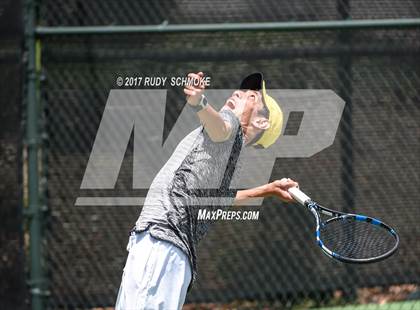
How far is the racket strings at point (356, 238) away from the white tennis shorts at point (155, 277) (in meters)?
0.89

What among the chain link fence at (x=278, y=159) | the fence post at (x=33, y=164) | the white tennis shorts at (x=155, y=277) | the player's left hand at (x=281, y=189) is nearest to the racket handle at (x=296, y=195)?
the player's left hand at (x=281, y=189)

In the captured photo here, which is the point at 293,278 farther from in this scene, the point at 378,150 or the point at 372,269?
the point at 378,150

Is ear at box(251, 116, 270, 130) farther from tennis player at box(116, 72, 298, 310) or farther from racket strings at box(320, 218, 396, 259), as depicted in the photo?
racket strings at box(320, 218, 396, 259)

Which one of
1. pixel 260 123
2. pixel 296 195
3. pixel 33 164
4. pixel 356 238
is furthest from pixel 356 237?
pixel 33 164

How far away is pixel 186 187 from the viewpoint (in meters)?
3.92

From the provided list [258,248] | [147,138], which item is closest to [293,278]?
[258,248]

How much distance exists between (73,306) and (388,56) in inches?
82.7

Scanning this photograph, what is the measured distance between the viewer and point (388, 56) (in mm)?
5004

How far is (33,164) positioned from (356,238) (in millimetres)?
1730

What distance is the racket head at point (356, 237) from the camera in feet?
14.2

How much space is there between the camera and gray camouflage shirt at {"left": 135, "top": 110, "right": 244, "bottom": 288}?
12.5 feet

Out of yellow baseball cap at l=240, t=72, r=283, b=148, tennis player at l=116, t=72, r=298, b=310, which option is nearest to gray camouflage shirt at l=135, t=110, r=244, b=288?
tennis player at l=116, t=72, r=298, b=310

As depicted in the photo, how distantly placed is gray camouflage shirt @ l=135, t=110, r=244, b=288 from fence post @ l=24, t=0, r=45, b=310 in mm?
1305

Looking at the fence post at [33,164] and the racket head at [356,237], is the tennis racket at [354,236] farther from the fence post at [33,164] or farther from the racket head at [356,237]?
the fence post at [33,164]
